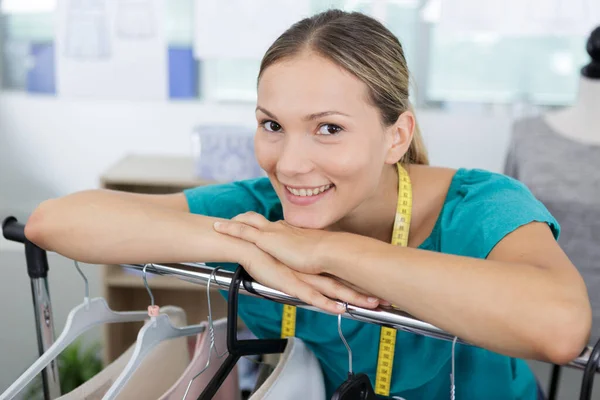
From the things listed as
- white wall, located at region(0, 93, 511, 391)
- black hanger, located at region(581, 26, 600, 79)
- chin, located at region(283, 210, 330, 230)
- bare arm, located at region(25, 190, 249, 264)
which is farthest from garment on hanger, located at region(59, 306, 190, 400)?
white wall, located at region(0, 93, 511, 391)

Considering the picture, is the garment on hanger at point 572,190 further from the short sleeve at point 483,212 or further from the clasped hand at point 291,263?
the clasped hand at point 291,263

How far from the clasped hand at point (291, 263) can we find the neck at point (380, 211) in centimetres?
28

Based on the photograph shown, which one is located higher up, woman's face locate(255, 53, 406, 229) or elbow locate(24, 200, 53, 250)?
woman's face locate(255, 53, 406, 229)

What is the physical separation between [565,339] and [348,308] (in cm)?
28

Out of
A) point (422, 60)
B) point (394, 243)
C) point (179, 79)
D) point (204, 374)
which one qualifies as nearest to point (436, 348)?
point (394, 243)

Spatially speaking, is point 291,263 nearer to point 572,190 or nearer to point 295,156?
point 295,156

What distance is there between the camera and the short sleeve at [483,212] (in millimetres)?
1065

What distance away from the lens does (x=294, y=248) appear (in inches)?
39.7

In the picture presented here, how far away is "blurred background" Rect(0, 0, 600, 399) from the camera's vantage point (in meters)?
2.83

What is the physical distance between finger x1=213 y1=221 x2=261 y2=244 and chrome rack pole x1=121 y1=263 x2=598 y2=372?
7cm

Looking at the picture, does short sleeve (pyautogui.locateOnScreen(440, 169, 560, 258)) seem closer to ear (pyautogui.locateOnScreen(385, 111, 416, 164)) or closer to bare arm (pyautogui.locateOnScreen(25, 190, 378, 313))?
ear (pyautogui.locateOnScreen(385, 111, 416, 164))

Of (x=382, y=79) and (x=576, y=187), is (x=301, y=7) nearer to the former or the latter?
(x=576, y=187)

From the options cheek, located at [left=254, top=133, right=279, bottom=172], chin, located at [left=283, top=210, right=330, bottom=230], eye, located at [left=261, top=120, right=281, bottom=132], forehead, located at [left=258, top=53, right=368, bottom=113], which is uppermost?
forehead, located at [left=258, top=53, right=368, bottom=113]

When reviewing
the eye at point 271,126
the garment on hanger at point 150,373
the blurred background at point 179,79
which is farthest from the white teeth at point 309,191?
the blurred background at point 179,79
